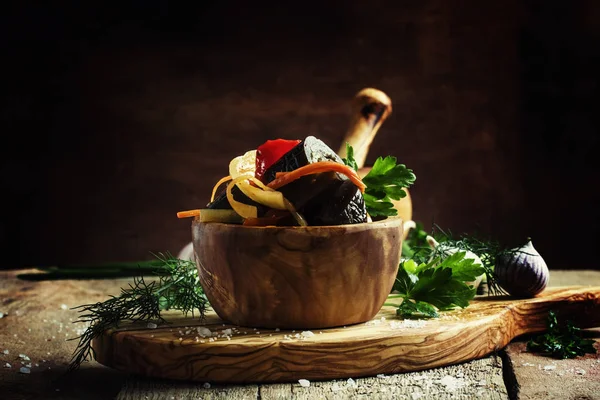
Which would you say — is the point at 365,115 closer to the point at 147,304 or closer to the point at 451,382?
the point at 147,304

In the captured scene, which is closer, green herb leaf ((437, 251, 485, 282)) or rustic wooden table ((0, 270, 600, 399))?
rustic wooden table ((0, 270, 600, 399))

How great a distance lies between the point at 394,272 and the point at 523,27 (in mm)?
1684

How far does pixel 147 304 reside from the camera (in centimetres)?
135

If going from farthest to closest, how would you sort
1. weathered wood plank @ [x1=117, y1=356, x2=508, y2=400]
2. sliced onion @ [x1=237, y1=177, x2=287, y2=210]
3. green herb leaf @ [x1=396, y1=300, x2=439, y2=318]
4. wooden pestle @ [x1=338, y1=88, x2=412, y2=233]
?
wooden pestle @ [x1=338, y1=88, x2=412, y2=233] < green herb leaf @ [x1=396, y1=300, x2=439, y2=318] < sliced onion @ [x1=237, y1=177, x2=287, y2=210] < weathered wood plank @ [x1=117, y1=356, x2=508, y2=400]

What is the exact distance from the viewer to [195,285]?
1.50 meters

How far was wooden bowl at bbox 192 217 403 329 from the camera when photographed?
1.19 metres

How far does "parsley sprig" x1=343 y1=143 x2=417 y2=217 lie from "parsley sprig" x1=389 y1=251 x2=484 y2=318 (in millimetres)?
139

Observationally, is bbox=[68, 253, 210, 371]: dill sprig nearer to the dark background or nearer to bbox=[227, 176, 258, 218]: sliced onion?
bbox=[227, 176, 258, 218]: sliced onion

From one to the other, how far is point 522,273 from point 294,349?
55 cm

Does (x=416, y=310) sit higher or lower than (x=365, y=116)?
lower

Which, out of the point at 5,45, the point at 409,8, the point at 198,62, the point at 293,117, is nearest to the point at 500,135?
the point at 409,8

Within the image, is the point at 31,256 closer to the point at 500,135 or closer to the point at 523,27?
the point at 500,135

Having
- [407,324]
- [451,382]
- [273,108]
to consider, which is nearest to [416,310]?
[407,324]

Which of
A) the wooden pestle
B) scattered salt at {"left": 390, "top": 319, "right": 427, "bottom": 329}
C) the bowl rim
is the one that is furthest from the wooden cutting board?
the wooden pestle
